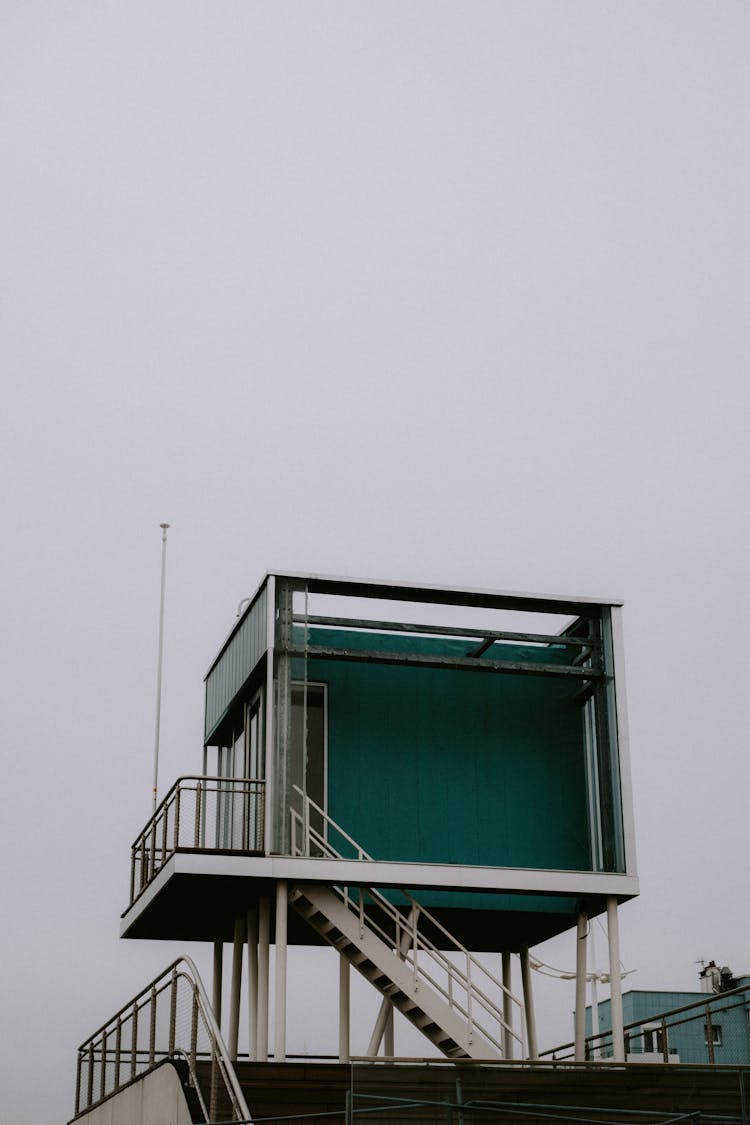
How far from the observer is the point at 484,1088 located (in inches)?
591

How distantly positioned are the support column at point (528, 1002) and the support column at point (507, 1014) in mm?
274

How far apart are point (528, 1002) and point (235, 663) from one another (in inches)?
313

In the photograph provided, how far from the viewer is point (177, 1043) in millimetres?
21641

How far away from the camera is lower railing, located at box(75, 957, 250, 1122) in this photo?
1958 centimetres

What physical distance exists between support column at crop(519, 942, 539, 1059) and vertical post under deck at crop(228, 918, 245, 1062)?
5.02 m

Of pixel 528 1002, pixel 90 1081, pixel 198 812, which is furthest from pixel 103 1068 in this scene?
pixel 528 1002

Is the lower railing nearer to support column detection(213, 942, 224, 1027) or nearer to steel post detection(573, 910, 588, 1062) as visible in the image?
support column detection(213, 942, 224, 1027)

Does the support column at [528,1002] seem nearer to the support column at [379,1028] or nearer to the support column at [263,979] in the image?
the support column at [379,1028]

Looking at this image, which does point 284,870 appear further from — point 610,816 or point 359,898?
point 610,816

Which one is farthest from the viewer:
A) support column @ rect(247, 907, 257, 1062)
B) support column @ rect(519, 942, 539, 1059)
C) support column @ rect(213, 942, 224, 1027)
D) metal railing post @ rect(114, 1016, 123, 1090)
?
support column @ rect(213, 942, 224, 1027)

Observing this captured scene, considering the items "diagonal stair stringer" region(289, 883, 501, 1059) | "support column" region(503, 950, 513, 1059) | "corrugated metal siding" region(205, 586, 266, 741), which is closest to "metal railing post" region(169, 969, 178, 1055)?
"diagonal stair stringer" region(289, 883, 501, 1059)

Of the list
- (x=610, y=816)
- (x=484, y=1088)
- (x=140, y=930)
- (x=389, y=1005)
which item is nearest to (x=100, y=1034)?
(x=140, y=930)

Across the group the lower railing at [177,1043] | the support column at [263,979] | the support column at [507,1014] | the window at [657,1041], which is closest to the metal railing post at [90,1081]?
the lower railing at [177,1043]

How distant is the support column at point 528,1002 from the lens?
1129 inches
